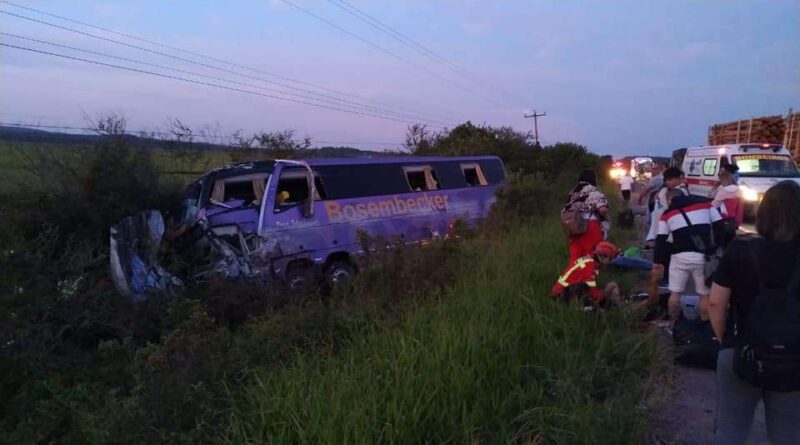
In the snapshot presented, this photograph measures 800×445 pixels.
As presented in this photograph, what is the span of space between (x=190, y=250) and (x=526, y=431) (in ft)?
17.8

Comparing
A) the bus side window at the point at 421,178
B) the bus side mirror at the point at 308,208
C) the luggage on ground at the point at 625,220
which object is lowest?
the luggage on ground at the point at 625,220

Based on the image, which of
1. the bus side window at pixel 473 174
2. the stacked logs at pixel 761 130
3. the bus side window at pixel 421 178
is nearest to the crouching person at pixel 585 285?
the bus side window at pixel 421 178

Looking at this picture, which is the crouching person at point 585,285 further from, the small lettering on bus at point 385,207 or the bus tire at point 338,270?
the small lettering on bus at point 385,207

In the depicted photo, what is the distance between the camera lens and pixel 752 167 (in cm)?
1527

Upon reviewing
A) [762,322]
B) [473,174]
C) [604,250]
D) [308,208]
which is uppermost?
[473,174]

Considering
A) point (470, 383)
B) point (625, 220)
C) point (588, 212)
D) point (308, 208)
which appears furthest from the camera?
point (625, 220)

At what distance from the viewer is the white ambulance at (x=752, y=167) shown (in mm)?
14247

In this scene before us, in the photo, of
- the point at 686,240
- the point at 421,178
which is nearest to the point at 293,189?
the point at 421,178

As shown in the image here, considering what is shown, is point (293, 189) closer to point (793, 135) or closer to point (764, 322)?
point (764, 322)

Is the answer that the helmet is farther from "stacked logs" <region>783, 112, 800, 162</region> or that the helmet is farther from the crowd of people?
"stacked logs" <region>783, 112, 800, 162</region>

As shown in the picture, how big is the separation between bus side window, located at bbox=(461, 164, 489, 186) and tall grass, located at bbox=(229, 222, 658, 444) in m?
6.81

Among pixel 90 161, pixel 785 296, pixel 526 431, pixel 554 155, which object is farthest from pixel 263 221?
pixel 554 155

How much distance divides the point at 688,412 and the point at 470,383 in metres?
1.72

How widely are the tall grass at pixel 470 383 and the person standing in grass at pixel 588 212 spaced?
741 mm
